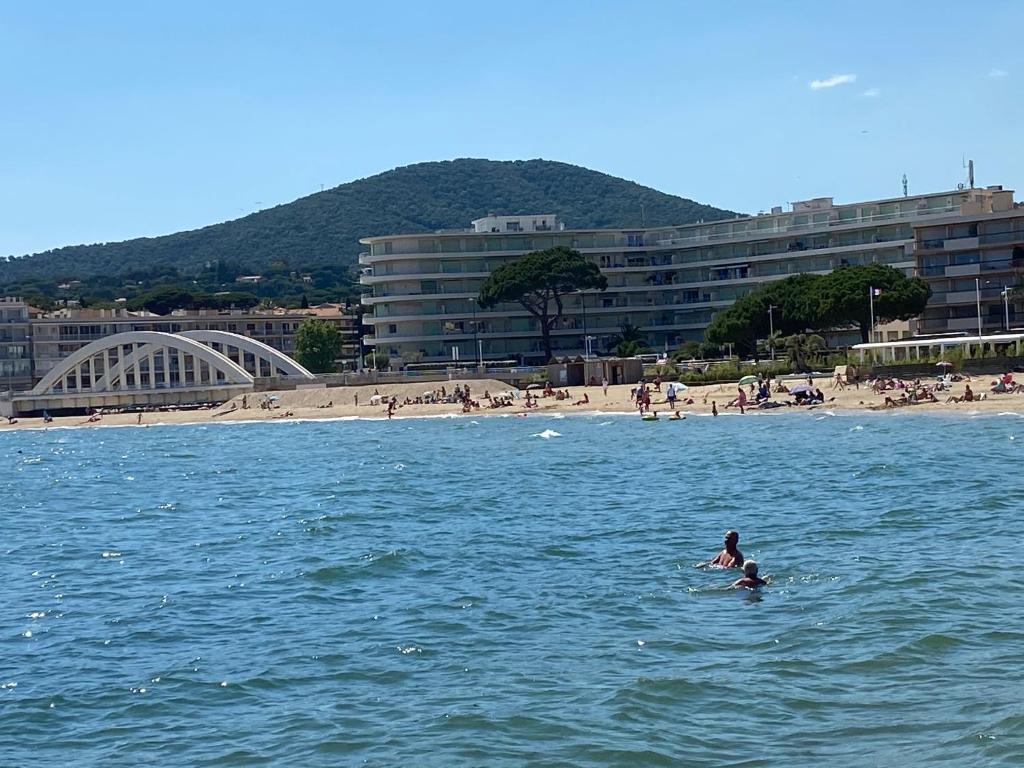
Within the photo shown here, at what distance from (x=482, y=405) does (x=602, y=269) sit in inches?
1526

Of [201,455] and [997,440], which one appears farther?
[201,455]

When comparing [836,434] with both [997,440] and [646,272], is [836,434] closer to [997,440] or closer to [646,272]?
[997,440]

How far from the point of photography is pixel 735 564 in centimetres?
2130

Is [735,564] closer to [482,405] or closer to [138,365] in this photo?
[482,405]

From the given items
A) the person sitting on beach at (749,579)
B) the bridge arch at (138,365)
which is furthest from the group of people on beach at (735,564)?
the bridge arch at (138,365)

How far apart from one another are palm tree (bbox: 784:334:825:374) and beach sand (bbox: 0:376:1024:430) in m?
5.49

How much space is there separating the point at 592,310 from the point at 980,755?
108052 millimetres

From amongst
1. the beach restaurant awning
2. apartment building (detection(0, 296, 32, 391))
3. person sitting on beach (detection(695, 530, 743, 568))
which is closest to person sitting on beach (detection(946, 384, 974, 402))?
the beach restaurant awning

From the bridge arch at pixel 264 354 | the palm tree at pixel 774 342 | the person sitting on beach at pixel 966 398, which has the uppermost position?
the bridge arch at pixel 264 354

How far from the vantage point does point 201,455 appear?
62.8 metres

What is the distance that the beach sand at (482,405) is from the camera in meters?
60.4

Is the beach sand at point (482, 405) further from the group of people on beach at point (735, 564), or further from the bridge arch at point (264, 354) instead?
the group of people on beach at point (735, 564)

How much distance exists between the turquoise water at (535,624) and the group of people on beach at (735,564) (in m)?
0.29

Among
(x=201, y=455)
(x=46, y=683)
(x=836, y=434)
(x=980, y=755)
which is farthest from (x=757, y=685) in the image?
(x=201, y=455)
